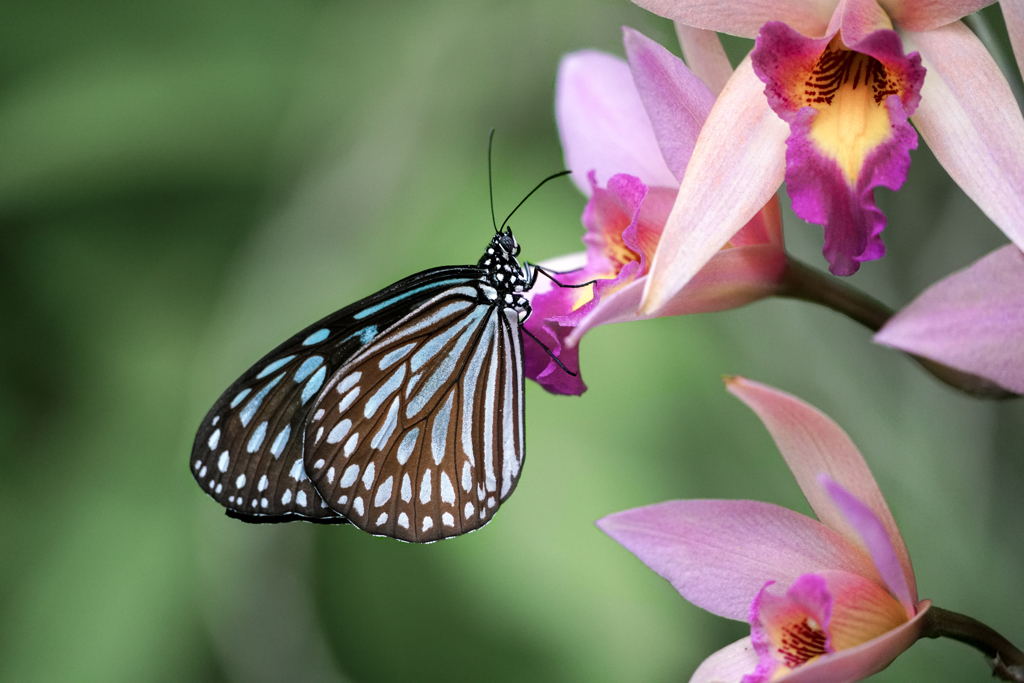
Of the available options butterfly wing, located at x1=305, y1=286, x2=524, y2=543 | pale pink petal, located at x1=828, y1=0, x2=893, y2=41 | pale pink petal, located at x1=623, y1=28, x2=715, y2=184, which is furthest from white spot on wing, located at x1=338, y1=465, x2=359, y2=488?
pale pink petal, located at x1=828, y1=0, x2=893, y2=41

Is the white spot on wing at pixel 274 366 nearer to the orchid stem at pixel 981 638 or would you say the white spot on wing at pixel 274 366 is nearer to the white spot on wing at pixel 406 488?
the white spot on wing at pixel 406 488

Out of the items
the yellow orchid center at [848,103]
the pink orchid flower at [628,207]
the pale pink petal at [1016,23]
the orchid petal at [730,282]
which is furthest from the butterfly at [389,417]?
the pale pink petal at [1016,23]

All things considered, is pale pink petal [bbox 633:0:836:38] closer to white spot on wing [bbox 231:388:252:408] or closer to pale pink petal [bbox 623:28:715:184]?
pale pink petal [bbox 623:28:715:184]

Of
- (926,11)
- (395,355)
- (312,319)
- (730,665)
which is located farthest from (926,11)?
(312,319)

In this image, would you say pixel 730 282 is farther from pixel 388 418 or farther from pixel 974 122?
pixel 388 418

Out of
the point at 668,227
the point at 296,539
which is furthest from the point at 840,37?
the point at 296,539

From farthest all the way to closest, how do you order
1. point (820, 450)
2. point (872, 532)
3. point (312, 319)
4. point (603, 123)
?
point (312, 319), point (603, 123), point (820, 450), point (872, 532)

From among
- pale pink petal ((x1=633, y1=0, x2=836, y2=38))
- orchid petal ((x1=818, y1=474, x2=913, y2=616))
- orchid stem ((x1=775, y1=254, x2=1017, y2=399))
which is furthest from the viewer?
orchid stem ((x1=775, y1=254, x2=1017, y2=399))
